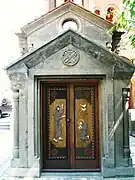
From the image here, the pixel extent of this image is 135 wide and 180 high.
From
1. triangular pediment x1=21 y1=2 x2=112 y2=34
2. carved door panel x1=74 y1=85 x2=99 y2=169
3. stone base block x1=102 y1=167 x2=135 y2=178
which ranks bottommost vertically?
stone base block x1=102 y1=167 x2=135 y2=178

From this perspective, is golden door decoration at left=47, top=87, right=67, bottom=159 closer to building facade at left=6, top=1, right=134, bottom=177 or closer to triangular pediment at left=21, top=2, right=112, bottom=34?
building facade at left=6, top=1, right=134, bottom=177

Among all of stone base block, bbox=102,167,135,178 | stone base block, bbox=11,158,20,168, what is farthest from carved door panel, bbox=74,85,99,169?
stone base block, bbox=11,158,20,168

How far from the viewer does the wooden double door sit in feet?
28.4

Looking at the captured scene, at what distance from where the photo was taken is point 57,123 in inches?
343

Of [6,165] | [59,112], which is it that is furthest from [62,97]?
[6,165]

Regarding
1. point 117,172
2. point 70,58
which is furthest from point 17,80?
point 117,172

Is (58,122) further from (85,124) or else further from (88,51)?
(88,51)

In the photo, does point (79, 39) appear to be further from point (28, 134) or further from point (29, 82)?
point (28, 134)

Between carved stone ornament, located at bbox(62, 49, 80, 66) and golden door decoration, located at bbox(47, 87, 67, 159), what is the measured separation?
2.55 feet

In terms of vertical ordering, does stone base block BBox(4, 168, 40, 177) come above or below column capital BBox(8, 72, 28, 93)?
below

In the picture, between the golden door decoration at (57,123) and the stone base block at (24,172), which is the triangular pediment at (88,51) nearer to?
the golden door decoration at (57,123)

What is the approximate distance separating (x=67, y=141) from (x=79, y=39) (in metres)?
2.55

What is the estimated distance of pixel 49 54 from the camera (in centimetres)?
827

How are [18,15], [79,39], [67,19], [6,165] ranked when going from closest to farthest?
[79,39] < [6,165] < [67,19] < [18,15]
